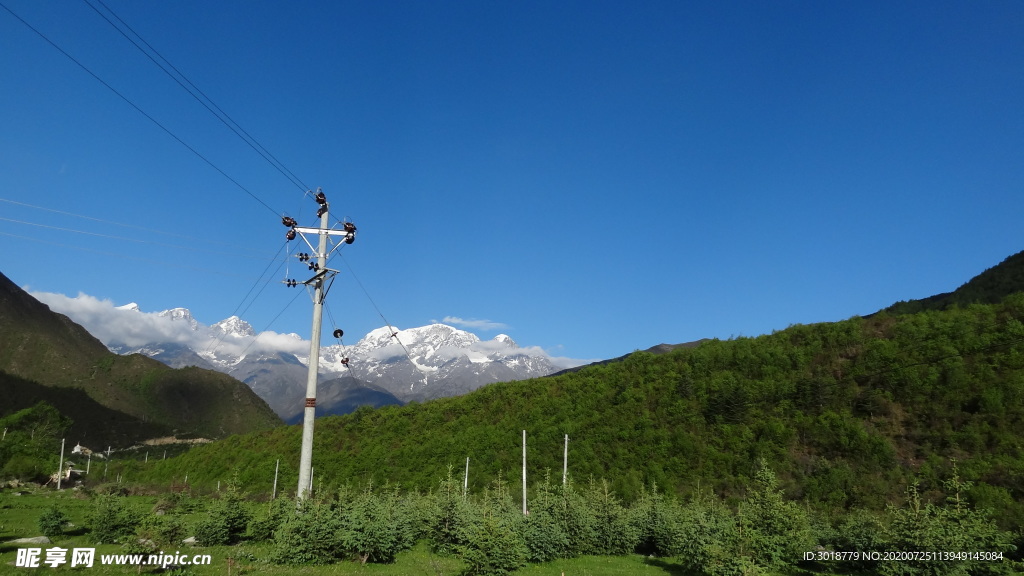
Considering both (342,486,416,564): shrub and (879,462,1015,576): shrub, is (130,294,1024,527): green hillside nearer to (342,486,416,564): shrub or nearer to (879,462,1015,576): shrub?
(342,486,416,564): shrub

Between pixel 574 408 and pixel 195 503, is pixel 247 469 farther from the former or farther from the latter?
pixel 574 408

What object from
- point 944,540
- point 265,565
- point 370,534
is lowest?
point 265,565

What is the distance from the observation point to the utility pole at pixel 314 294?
20.3 meters

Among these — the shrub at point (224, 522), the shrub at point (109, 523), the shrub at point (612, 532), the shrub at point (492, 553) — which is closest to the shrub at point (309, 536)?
the shrub at point (224, 522)

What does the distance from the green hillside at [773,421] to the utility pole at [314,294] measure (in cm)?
439

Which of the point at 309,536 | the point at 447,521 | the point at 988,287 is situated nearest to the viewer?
the point at 309,536

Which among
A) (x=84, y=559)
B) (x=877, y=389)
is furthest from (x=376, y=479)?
(x=877, y=389)

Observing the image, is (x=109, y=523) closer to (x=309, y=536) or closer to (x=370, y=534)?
(x=309, y=536)

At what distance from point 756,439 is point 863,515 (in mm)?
14708

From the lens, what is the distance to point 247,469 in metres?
62.8

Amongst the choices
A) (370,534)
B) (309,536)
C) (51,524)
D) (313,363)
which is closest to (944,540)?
(370,534)

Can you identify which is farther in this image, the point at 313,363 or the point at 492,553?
the point at 313,363

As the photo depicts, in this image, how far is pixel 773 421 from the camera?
4066 cm

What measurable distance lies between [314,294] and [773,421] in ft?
115
